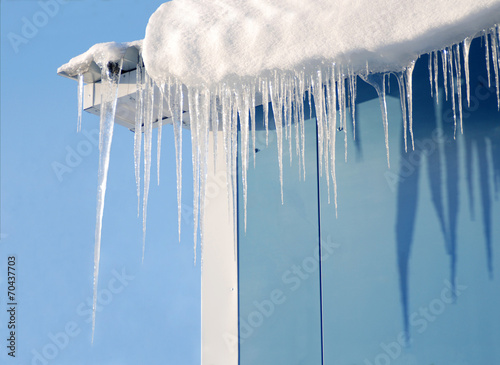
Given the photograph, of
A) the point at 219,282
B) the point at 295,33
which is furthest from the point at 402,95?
the point at 219,282

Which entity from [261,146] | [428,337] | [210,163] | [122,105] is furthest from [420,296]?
[122,105]

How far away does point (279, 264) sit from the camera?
3574 mm

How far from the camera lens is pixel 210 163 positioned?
4.15m

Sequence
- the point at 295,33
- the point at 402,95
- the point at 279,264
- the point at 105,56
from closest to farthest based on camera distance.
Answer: the point at 295,33
the point at 402,95
the point at 105,56
the point at 279,264

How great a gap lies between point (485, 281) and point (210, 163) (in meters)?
2.05

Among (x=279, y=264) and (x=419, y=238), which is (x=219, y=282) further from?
(x=419, y=238)

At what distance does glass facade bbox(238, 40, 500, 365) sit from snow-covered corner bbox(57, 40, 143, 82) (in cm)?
106

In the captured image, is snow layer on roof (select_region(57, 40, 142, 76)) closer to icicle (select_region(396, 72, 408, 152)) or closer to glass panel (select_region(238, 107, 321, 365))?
A: glass panel (select_region(238, 107, 321, 365))

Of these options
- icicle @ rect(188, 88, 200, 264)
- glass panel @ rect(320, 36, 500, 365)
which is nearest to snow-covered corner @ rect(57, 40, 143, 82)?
icicle @ rect(188, 88, 200, 264)

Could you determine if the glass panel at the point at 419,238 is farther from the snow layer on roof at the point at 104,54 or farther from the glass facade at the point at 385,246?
the snow layer on roof at the point at 104,54

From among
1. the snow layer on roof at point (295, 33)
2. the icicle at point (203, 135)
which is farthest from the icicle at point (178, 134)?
the snow layer on roof at point (295, 33)

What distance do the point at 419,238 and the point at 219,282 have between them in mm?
1391

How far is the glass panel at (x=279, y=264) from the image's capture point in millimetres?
3418

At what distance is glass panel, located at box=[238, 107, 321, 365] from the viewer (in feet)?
11.2
